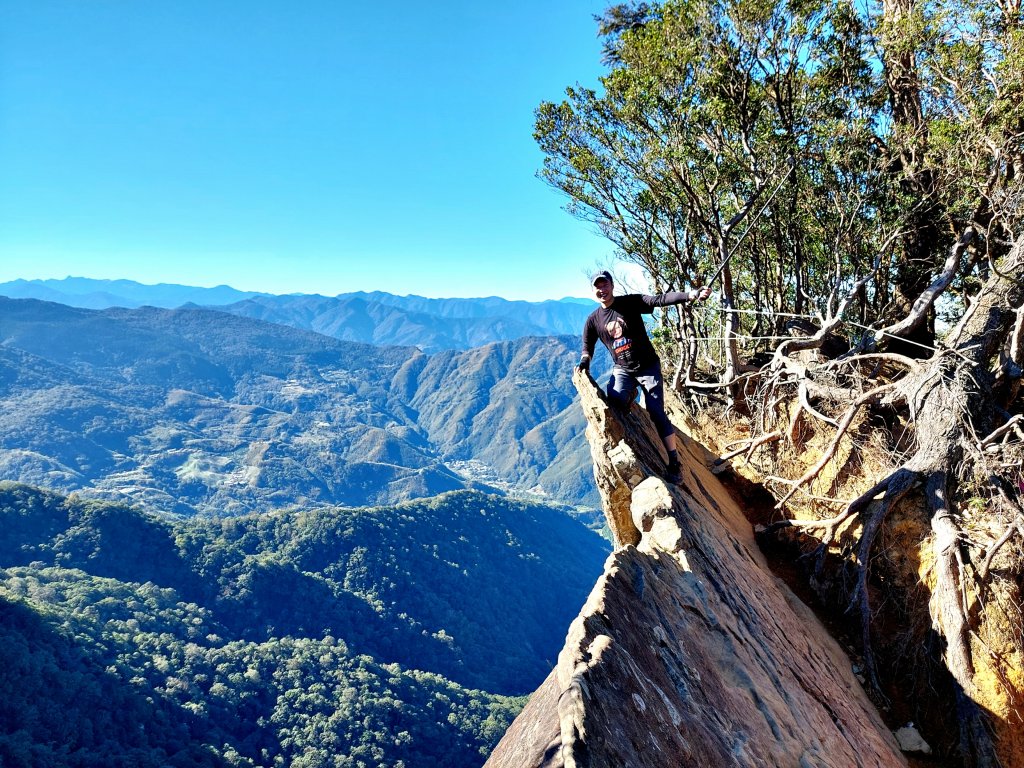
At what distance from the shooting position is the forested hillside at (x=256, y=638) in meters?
79.7

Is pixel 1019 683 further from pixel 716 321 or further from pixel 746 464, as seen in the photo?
pixel 716 321

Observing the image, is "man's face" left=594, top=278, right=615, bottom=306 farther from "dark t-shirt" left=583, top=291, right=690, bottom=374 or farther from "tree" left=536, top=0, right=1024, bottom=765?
"tree" left=536, top=0, right=1024, bottom=765

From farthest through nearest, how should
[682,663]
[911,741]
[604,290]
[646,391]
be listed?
[646,391] < [604,290] < [911,741] < [682,663]

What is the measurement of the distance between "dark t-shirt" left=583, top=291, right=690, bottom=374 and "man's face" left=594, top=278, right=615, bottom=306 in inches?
5.4

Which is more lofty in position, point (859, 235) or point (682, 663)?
point (859, 235)

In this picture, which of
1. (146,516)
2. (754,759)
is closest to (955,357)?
(754,759)

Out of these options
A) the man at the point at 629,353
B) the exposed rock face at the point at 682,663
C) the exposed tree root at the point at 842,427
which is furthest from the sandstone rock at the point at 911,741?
the man at the point at 629,353

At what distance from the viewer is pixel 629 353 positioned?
324 inches

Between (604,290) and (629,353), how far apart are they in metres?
1.14

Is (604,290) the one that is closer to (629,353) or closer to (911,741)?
(629,353)

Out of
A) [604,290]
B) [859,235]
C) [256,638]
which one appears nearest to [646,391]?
[604,290]

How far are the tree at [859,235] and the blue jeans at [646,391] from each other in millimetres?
1949

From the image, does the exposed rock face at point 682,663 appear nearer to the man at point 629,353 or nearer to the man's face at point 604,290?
the man at point 629,353

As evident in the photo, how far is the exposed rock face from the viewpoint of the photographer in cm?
343
